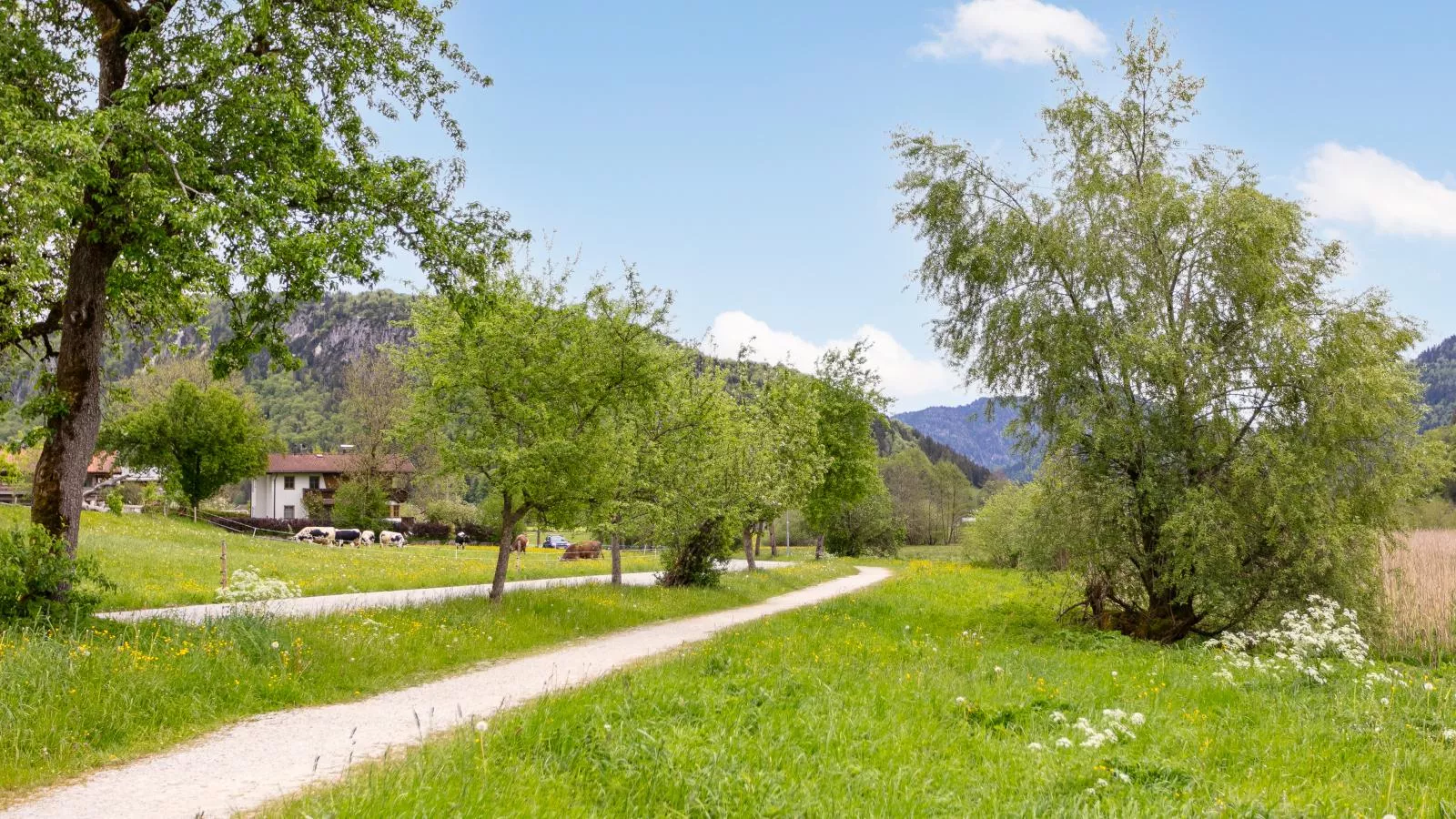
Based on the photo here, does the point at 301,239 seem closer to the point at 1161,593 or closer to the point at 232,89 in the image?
the point at 232,89

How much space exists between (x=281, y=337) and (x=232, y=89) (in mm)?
3625

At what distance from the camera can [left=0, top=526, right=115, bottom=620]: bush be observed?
10.5 m

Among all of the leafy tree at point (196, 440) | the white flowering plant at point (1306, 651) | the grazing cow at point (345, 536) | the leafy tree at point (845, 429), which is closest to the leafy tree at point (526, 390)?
the white flowering plant at point (1306, 651)

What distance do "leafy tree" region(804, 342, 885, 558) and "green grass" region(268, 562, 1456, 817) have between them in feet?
105

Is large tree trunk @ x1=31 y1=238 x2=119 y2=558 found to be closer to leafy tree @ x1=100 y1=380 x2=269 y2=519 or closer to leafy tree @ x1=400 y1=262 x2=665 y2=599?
leafy tree @ x1=400 y1=262 x2=665 y2=599

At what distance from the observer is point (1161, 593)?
54.3ft

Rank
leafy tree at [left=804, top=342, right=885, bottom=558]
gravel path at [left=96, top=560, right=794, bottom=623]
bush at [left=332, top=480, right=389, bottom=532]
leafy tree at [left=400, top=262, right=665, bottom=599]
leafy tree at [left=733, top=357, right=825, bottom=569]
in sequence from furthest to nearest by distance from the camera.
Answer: bush at [left=332, top=480, right=389, bottom=532] < leafy tree at [left=804, top=342, right=885, bottom=558] < leafy tree at [left=733, top=357, right=825, bottom=569] < leafy tree at [left=400, top=262, right=665, bottom=599] < gravel path at [left=96, top=560, right=794, bottom=623]

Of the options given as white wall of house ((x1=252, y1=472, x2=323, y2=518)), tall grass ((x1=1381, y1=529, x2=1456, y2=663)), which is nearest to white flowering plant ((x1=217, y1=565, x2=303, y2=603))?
tall grass ((x1=1381, y1=529, x2=1456, y2=663))

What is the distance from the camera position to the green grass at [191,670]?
6.96 m

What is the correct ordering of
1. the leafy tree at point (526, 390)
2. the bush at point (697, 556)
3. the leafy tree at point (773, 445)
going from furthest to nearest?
the leafy tree at point (773, 445) < the bush at point (697, 556) < the leafy tree at point (526, 390)

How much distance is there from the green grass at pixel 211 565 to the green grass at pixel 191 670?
6.16m

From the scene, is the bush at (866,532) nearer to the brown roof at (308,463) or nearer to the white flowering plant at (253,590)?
the brown roof at (308,463)

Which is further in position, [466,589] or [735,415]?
[735,415]

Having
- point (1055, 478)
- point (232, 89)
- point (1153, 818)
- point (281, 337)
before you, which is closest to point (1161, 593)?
point (1055, 478)
